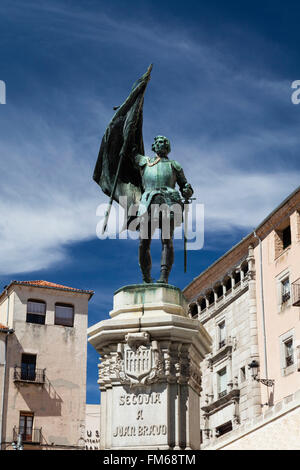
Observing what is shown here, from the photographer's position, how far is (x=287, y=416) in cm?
2573

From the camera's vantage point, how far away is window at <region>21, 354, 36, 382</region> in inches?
1980

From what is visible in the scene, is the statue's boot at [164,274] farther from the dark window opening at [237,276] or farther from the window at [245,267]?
the dark window opening at [237,276]

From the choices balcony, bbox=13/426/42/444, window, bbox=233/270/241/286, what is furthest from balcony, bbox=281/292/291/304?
balcony, bbox=13/426/42/444

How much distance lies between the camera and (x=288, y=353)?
40.9 meters

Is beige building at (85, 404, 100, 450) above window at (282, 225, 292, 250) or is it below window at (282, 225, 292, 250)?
below

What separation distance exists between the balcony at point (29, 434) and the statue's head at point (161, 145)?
37.9 meters

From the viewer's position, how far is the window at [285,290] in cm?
4186

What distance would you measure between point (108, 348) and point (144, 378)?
793 mm

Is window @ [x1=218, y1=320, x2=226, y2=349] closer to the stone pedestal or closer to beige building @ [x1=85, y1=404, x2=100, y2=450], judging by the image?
beige building @ [x1=85, y1=404, x2=100, y2=450]

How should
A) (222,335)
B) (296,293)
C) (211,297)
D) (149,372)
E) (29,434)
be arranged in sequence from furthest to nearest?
(211,297), (29,434), (222,335), (296,293), (149,372)

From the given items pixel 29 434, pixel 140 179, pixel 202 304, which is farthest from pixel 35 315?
pixel 140 179

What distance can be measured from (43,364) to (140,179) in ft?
128

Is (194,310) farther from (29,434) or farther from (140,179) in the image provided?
(140,179)

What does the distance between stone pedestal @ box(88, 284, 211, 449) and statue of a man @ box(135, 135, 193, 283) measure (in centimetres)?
59
